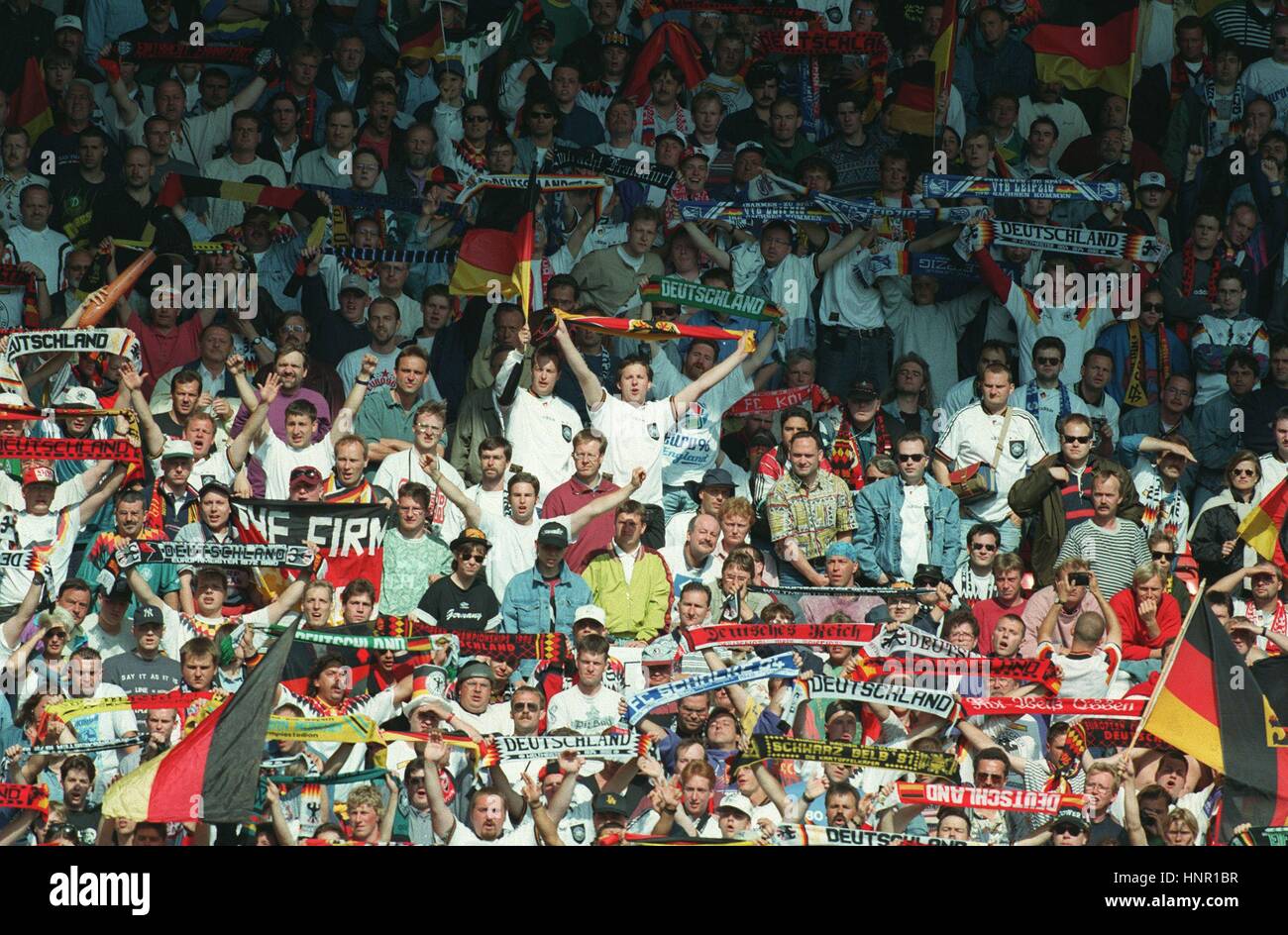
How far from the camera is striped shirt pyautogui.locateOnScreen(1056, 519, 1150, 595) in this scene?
822 inches

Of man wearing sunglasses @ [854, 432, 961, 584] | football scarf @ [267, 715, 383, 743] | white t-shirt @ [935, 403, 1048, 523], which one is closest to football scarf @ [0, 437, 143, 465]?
football scarf @ [267, 715, 383, 743]

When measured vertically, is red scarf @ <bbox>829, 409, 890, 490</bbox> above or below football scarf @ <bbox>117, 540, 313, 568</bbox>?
above

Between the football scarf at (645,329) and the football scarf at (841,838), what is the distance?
14.6 feet

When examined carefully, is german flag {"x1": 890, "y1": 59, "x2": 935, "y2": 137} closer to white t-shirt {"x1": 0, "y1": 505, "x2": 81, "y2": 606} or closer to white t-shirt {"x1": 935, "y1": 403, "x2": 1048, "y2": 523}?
white t-shirt {"x1": 935, "y1": 403, "x2": 1048, "y2": 523}

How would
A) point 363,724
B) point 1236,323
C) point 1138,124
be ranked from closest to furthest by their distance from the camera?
point 363,724
point 1236,323
point 1138,124

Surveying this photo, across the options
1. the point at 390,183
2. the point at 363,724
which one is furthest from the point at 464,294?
the point at 363,724

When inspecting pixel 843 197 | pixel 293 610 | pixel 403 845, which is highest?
pixel 843 197

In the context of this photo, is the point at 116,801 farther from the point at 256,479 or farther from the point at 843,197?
the point at 843,197

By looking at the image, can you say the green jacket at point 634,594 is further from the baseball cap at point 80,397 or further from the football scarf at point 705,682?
the baseball cap at point 80,397

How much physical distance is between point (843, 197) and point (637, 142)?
1683mm

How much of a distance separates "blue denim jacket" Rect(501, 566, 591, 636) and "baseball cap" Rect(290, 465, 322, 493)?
1.68m

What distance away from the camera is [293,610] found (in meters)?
20.2

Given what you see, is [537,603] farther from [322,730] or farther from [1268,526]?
[1268,526]

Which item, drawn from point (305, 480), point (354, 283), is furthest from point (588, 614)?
point (354, 283)
